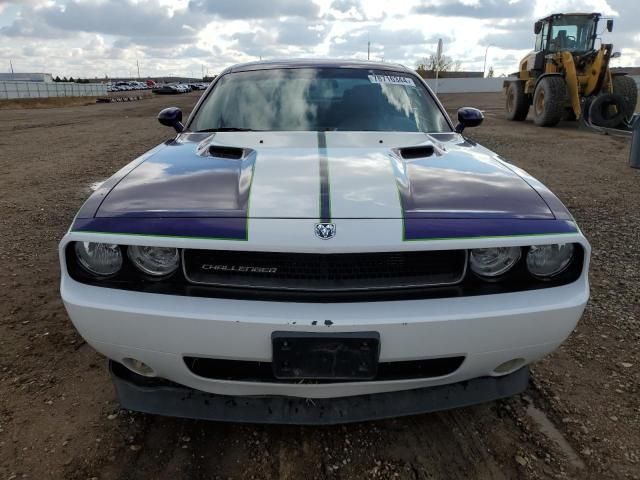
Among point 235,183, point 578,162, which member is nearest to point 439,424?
point 235,183

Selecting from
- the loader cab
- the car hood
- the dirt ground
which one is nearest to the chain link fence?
the loader cab

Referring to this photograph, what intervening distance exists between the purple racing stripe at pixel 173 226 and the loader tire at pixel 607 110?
13.0 m

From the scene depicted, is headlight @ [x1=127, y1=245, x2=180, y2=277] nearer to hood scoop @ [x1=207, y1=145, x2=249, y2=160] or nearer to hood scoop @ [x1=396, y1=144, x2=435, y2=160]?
hood scoop @ [x1=207, y1=145, x2=249, y2=160]

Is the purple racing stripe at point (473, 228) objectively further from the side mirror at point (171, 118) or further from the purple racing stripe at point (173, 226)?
the side mirror at point (171, 118)

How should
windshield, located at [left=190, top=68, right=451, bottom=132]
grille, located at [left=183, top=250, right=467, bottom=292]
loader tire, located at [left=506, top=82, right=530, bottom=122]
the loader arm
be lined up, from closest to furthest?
grille, located at [left=183, top=250, right=467, bottom=292] < windshield, located at [left=190, top=68, right=451, bottom=132] < the loader arm < loader tire, located at [left=506, top=82, right=530, bottom=122]

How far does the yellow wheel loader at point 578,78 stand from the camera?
1196 cm

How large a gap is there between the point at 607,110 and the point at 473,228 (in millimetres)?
13175

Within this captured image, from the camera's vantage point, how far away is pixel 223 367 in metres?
1.70

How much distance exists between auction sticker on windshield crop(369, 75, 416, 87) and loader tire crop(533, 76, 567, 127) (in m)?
10.5

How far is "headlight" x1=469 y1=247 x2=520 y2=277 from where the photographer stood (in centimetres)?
171

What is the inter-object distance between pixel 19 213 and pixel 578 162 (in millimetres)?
Answer: 8111

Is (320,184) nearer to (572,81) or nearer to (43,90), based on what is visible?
(572,81)

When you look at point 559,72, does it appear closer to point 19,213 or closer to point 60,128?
point 19,213

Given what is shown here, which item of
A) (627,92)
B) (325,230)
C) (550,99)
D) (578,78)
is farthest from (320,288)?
(627,92)
